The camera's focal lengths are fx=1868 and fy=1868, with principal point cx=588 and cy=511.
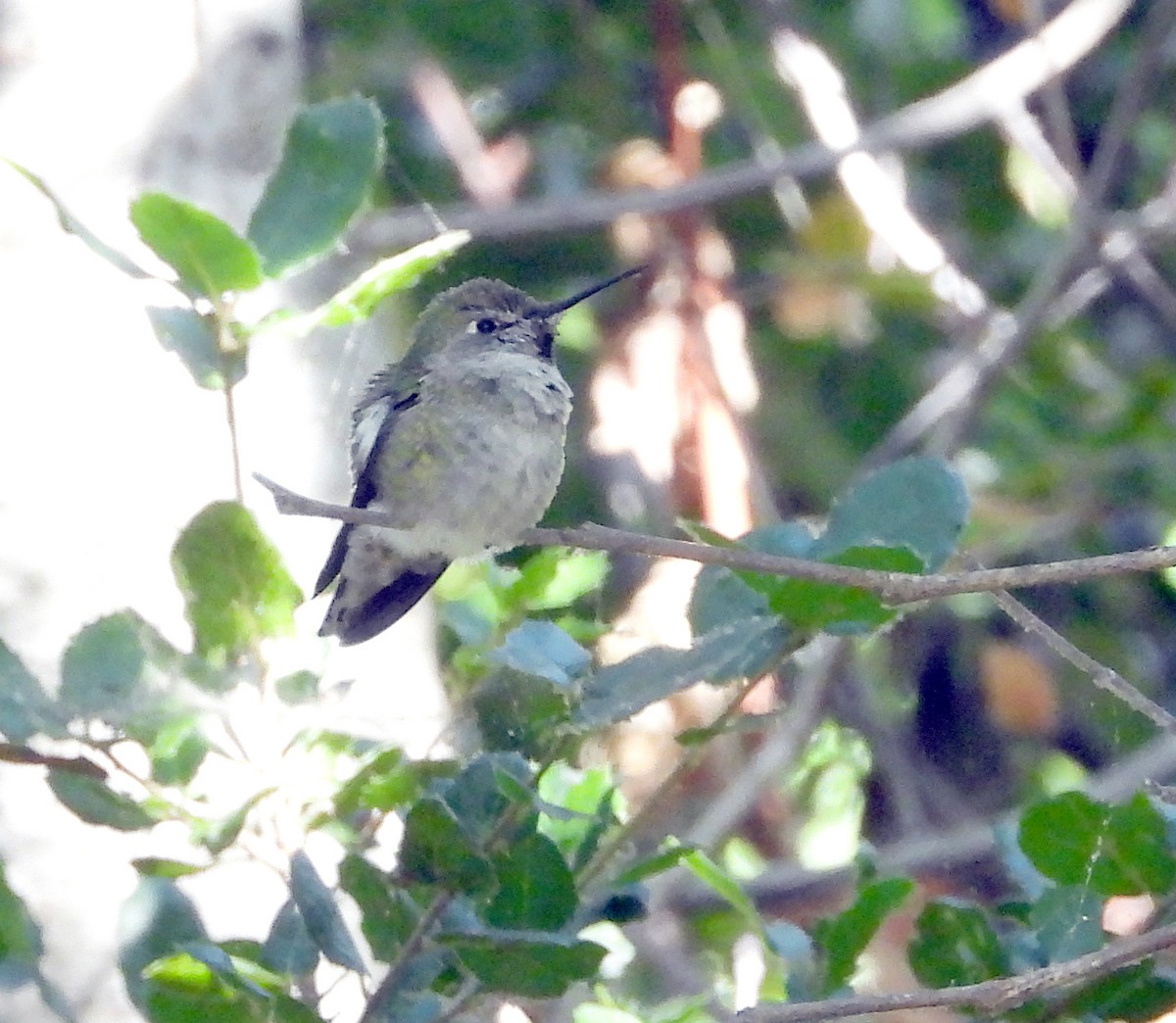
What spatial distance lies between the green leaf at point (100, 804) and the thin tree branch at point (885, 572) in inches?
10.5

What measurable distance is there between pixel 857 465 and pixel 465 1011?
2448 millimetres

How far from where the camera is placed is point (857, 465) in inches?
152

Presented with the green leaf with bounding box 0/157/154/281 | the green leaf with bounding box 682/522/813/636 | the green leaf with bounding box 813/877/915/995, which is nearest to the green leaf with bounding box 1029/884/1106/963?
the green leaf with bounding box 813/877/915/995

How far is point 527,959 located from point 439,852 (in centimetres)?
10

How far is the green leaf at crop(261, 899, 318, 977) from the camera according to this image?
60.1 inches

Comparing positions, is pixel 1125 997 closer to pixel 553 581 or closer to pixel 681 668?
pixel 681 668

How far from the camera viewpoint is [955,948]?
165 centimetres

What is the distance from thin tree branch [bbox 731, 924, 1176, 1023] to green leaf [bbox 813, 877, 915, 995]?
30 cm

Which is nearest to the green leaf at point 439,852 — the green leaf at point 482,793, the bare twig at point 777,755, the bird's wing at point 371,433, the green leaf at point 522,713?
the green leaf at point 482,793

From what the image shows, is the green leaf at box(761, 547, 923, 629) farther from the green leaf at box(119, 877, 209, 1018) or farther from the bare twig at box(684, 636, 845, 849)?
the bare twig at box(684, 636, 845, 849)

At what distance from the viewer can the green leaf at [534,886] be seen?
4.80 feet

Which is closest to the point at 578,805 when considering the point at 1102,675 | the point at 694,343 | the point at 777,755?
the point at 1102,675

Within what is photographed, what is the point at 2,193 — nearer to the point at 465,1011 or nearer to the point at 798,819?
the point at 465,1011

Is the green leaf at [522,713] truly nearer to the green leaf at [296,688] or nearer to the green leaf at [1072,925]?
the green leaf at [296,688]
